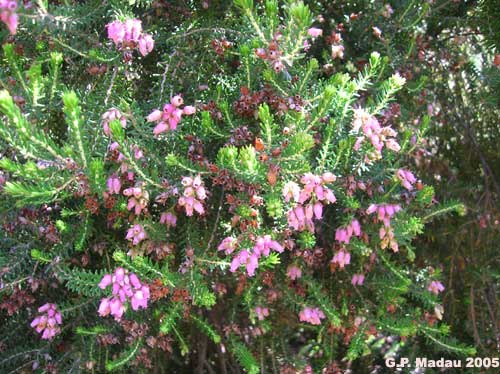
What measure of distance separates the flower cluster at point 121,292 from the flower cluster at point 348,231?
0.70 meters

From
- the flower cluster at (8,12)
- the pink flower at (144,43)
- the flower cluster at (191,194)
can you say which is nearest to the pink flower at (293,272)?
the flower cluster at (191,194)

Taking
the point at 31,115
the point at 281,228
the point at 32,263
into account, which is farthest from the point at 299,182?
the point at 32,263

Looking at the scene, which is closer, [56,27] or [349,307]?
[56,27]

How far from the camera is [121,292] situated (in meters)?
1.83

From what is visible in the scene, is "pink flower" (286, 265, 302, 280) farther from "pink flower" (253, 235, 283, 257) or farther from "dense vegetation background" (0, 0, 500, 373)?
"pink flower" (253, 235, 283, 257)

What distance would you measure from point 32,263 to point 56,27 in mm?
872

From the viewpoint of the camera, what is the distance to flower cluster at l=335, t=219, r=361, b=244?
2061 mm

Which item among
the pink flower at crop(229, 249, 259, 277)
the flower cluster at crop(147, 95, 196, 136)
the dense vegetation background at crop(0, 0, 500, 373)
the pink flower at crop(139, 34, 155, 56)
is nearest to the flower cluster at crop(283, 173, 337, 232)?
the dense vegetation background at crop(0, 0, 500, 373)

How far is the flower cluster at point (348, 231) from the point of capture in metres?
2.06

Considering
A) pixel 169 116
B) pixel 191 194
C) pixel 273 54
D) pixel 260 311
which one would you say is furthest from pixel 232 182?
pixel 260 311

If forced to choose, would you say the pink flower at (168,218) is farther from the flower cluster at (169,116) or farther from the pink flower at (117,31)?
the pink flower at (117,31)

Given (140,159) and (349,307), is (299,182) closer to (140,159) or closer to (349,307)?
(140,159)

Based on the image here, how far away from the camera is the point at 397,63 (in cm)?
248

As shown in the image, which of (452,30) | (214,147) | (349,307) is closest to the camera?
(214,147)
